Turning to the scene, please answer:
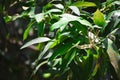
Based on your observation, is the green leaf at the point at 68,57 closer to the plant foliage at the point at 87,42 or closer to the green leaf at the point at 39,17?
the plant foliage at the point at 87,42

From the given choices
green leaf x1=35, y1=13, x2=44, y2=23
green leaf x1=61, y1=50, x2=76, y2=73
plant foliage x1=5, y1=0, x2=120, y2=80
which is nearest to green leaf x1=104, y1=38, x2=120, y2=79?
plant foliage x1=5, y1=0, x2=120, y2=80

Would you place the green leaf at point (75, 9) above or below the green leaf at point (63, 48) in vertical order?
above

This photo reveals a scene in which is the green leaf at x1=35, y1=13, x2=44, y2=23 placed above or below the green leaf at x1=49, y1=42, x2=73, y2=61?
above

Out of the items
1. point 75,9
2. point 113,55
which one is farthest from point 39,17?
point 113,55

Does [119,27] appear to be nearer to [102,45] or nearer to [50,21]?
[102,45]

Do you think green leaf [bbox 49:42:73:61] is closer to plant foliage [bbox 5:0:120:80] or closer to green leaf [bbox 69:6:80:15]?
plant foliage [bbox 5:0:120:80]

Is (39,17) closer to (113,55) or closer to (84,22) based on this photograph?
(84,22)

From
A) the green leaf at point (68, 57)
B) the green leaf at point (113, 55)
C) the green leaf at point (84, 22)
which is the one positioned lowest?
the green leaf at point (68, 57)

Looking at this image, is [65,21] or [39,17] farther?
[39,17]

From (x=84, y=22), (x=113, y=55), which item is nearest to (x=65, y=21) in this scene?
(x=84, y=22)

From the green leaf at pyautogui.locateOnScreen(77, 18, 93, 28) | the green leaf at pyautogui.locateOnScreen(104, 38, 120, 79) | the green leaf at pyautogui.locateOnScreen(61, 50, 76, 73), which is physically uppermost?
the green leaf at pyautogui.locateOnScreen(77, 18, 93, 28)

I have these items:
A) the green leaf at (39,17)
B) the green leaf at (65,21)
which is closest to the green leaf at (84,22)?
the green leaf at (65,21)

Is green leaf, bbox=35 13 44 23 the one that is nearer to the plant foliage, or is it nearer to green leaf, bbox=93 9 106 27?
the plant foliage

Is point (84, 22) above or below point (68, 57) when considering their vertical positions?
above
